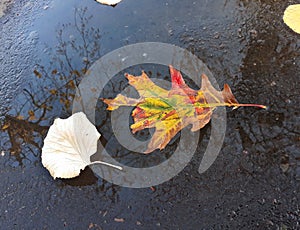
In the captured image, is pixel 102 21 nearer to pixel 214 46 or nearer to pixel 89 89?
pixel 89 89

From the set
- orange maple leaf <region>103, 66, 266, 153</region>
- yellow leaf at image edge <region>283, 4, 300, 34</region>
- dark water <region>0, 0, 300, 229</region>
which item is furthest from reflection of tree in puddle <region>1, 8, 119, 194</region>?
yellow leaf at image edge <region>283, 4, 300, 34</region>

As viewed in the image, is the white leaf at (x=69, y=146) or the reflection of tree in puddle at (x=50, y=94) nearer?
the white leaf at (x=69, y=146)

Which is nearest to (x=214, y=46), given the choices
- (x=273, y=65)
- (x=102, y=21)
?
(x=273, y=65)

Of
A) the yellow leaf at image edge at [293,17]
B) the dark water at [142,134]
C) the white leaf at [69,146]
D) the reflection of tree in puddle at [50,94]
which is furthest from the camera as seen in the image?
the yellow leaf at image edge at [293,17]

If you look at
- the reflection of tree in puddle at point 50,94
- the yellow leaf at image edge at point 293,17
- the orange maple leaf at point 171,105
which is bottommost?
the yellow leaf at image edge at point 293,17

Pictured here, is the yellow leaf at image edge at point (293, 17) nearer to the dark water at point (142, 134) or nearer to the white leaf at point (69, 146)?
the dark water at point (142, 134)

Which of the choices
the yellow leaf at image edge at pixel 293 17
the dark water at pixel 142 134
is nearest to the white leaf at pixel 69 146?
the dark water at pixel 142 134

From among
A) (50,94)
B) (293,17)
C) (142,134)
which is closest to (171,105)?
(142,134)
